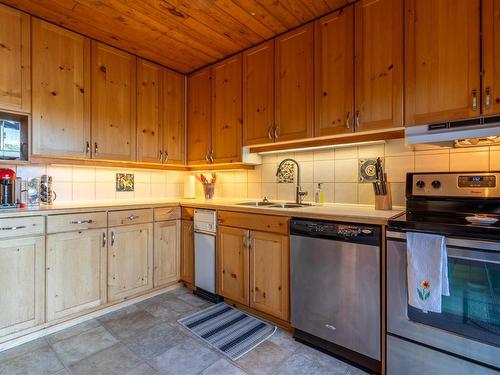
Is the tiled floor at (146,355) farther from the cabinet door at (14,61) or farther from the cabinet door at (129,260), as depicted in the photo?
the cabinet door at (14,61)

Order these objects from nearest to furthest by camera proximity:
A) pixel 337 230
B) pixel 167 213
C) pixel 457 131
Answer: pixel 457 131
pixel 337 230
pixel 167 213

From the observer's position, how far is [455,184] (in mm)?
1663

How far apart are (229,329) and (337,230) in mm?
1137

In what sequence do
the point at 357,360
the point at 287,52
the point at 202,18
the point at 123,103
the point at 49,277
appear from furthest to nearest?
the point at 123,103 < the point at 287,52 < the point at 202,18 < the point at 49,277 < the point at 357,360

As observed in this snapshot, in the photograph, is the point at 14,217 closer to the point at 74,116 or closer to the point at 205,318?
the point at 74,116

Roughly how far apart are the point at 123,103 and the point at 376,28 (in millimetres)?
2332

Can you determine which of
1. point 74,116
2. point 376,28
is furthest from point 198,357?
point 376,28

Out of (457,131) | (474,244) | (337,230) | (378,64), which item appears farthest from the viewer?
(378,64)

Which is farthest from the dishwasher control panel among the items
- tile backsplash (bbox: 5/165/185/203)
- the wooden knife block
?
tile backsplash (bbox: 5/165/185/203)

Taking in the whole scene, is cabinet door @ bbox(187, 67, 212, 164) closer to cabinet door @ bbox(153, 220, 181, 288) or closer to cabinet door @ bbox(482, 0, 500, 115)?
cabinet door @ bbox(153, 220, 181, 288)

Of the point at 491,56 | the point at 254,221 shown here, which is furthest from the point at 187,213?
the point at 491,56

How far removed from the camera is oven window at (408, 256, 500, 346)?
122cm

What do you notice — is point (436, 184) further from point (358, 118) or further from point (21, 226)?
point (21, 226)

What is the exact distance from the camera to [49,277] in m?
1.99
